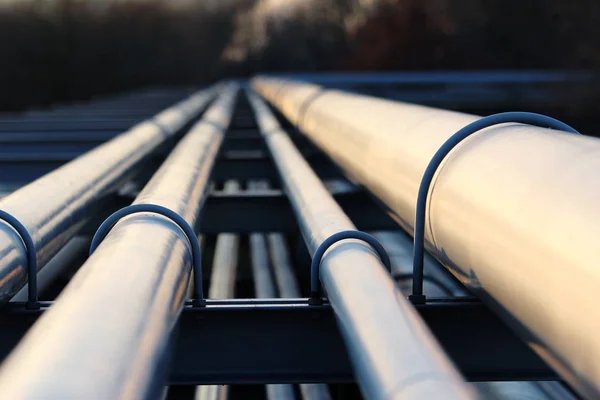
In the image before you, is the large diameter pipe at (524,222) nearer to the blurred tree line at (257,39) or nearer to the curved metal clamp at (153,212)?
the curved metal clamp at (153,212)

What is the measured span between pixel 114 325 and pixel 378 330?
1.70ft

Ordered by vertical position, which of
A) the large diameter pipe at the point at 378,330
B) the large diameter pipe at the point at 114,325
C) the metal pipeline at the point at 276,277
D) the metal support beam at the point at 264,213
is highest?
the large diameter pipe at the point at 114,325

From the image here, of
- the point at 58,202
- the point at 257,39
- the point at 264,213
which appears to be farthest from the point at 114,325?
the point at 257,39

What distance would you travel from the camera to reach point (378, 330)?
5.09ft

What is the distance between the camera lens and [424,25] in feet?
133

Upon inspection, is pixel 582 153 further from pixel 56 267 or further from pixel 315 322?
pixel 56 267

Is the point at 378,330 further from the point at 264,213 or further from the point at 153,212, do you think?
the point at 264,213

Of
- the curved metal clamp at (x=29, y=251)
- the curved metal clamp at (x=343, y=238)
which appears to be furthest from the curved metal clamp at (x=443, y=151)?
the curved metal clamp at (x=29, y=251)

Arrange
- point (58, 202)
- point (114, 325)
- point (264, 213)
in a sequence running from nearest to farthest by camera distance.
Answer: point (114, 325)
point (58, 202)
point (264, 213)

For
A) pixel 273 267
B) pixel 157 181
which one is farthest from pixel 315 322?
pixel 273 267

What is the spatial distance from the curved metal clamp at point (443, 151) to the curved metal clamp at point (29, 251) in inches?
44.3

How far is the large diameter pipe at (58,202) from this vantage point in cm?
216

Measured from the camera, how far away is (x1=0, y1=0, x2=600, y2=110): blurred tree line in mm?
39213

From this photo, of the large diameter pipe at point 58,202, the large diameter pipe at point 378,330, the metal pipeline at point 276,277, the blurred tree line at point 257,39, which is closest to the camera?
the large diameter pipe at point 378,330
